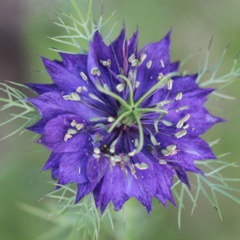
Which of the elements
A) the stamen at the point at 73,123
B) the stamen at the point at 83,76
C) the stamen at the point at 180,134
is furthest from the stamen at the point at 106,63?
the stamen at the point at 180,134

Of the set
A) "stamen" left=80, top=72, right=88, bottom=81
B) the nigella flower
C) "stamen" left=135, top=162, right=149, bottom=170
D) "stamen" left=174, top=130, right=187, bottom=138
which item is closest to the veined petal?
the nigella flower

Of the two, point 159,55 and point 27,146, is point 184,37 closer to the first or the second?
point 159,55

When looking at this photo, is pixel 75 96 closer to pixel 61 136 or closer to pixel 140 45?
pixel 61 136

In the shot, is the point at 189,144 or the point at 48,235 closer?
the point at 189,144

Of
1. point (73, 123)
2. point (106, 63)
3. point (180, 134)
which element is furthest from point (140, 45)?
point (73, 123)

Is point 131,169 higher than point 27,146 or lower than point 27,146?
higher

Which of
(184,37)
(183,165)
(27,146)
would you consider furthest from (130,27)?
(183,165)
